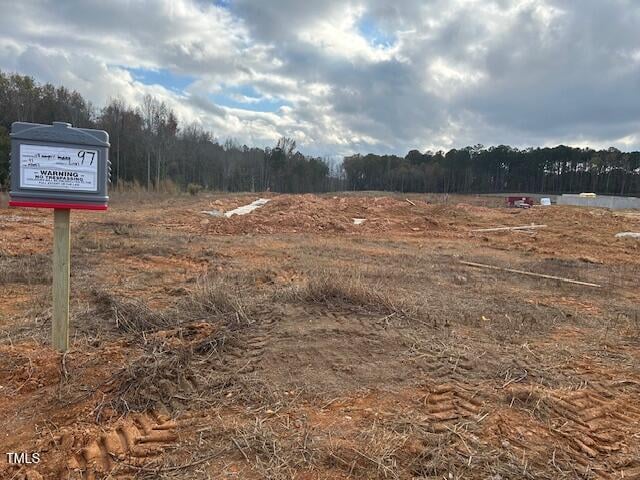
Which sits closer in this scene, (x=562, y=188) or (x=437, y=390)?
(x=437, y=390)

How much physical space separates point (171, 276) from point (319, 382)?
5374 millimetres

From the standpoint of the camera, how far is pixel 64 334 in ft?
12.4

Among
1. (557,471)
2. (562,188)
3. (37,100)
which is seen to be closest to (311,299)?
(557,471)

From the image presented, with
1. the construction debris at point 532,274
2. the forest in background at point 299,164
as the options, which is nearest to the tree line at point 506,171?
the forest in background at point 299,164

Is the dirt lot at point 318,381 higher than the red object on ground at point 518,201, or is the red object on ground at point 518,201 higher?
the red object on ground at point 518,201

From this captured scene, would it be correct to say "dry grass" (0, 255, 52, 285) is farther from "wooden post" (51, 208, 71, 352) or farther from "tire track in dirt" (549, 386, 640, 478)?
"tire track in dirt" (549, 386, 640, 478)

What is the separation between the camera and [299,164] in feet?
292

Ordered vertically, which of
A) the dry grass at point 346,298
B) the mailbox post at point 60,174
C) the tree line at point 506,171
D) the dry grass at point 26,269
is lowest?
the dry grass at point 26,269

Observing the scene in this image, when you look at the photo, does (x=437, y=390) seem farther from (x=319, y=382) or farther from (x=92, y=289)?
(x=92, y=289)

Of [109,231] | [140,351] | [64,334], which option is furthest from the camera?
[109,231]

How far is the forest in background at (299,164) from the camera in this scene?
5625 centimetres

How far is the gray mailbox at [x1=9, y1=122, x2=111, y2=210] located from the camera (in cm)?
335

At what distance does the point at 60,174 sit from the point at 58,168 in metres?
0.05

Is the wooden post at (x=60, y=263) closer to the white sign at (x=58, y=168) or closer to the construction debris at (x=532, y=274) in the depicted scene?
the white sign at (x=58, y=168)
